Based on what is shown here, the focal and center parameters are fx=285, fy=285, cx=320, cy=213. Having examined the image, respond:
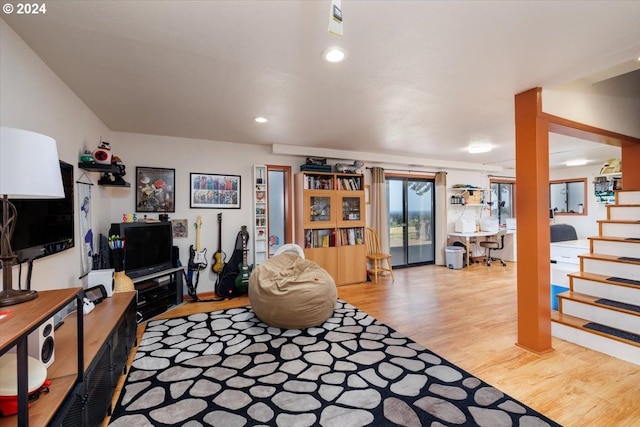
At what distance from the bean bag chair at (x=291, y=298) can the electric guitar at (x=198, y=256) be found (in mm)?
1244

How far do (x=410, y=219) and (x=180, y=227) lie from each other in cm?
459

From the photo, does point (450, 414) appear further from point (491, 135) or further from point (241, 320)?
point (491, 135)

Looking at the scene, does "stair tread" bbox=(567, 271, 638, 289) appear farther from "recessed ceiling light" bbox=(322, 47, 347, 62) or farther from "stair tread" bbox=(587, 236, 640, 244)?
"recessed ceiling light" bbox=(322, 47, 347, 62)

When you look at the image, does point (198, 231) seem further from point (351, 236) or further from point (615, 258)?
point (615, 258)

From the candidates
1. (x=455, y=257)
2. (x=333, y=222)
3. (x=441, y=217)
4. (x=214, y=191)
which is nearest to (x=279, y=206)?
(x=333, y=222)

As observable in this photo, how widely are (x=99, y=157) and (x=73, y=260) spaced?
42.2 inches

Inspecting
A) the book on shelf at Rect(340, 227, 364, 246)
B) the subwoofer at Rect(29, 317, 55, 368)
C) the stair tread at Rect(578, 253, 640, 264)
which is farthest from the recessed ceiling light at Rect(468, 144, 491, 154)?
the subwoofer at Rect(29, 317, 55, 368)

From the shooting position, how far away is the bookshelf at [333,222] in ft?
15.3

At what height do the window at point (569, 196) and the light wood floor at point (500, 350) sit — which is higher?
the window at point (569, 196)

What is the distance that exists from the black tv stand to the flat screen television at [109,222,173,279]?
3.7 inches

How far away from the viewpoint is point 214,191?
4332 millimetres

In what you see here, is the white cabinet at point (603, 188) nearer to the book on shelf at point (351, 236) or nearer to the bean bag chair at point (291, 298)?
the book on shelf at point (351, 236)

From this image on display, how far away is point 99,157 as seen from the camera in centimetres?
292

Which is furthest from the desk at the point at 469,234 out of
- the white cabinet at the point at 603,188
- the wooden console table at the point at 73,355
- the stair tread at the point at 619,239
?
the wooden console table at the point at 73,355
